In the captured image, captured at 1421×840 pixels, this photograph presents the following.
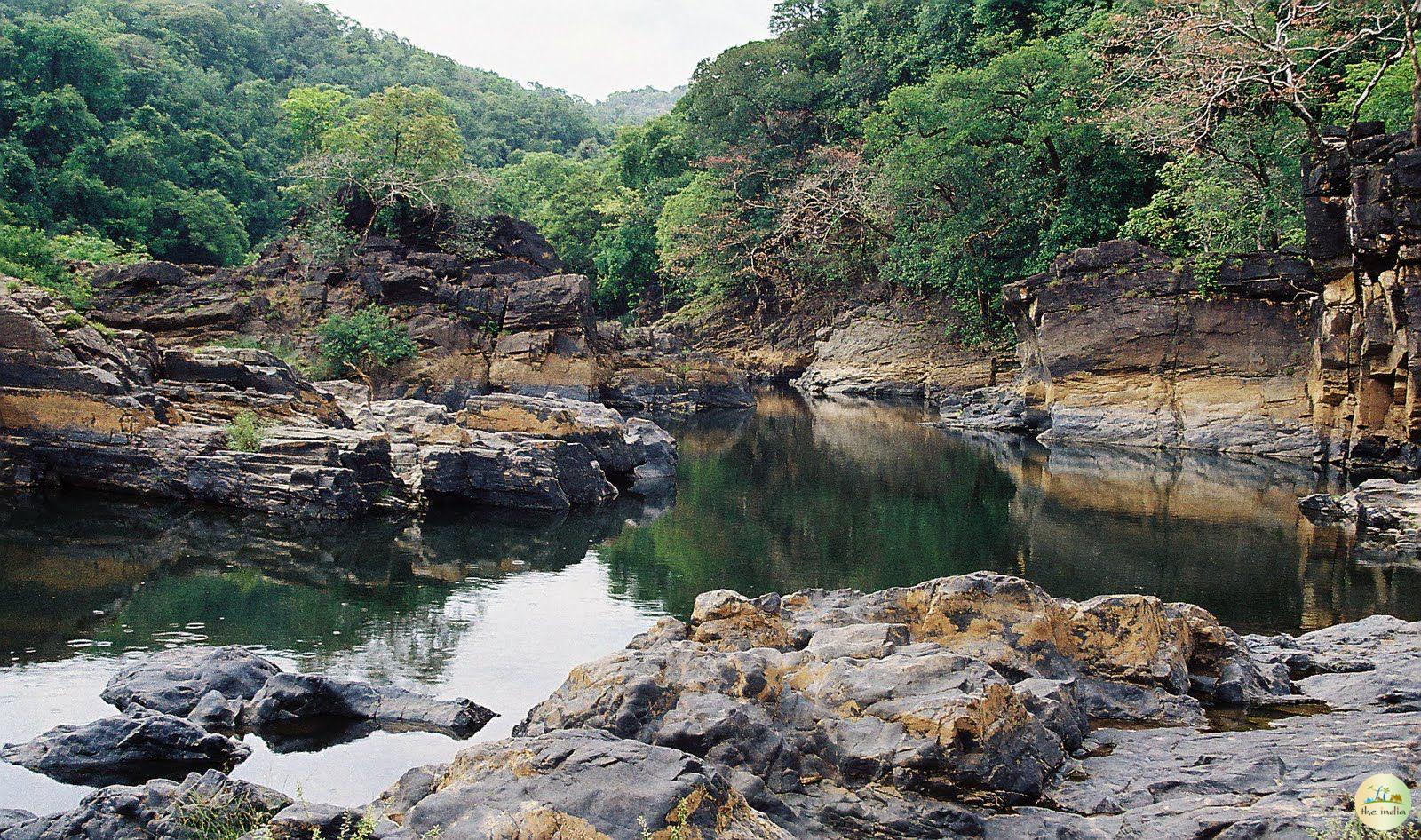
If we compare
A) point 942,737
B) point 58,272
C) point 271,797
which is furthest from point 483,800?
point 58,272

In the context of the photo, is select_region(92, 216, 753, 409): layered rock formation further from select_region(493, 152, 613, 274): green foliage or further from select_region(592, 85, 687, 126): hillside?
select_region(592, 85, 687, 126): hillside

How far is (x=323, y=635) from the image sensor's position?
1031 centimetres

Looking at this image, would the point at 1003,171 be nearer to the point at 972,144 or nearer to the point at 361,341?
the point at 972,144

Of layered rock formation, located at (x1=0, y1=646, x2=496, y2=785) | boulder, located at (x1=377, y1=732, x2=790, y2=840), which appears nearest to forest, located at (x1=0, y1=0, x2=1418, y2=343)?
layered rock formation, located at (x1=0, y1=646, x2=496, y2=785)

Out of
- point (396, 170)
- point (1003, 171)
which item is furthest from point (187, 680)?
point (1003, 171)

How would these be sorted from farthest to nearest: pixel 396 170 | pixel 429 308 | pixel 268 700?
1. pixel 396 170
2. pixel 429 308
3. pixel 268 700

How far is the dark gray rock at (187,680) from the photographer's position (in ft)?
25.7

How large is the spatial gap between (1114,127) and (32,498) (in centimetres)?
2439

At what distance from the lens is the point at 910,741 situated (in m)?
5.72

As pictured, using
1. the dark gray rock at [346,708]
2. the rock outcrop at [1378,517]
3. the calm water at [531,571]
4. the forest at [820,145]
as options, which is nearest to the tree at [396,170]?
the forest at [820,145]

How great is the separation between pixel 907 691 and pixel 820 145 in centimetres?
4091

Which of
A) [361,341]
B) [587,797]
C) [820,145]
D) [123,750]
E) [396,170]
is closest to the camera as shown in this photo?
[587,797]

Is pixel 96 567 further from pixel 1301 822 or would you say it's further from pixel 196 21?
pixel 196 21

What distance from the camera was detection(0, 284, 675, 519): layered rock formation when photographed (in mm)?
15586
